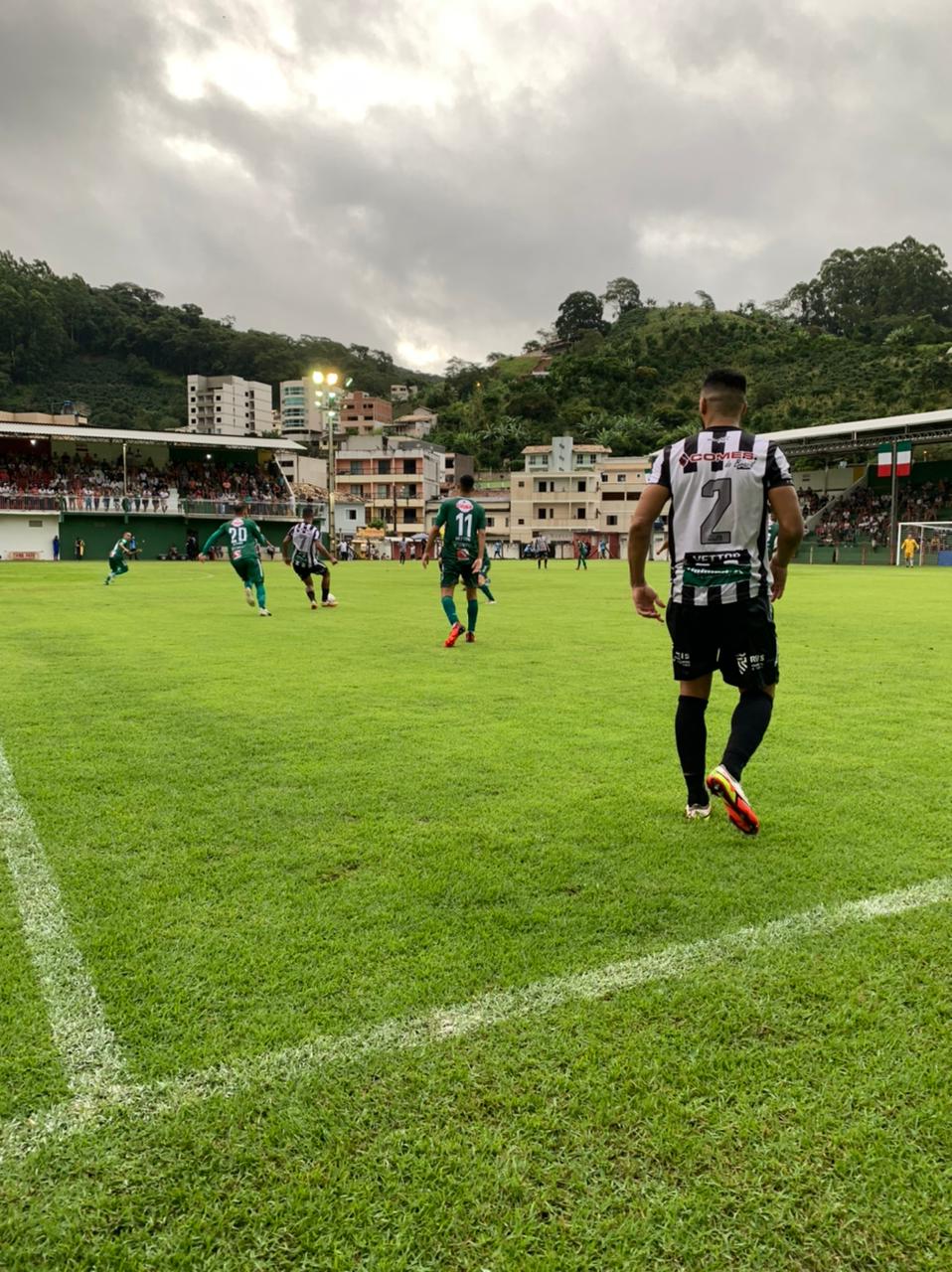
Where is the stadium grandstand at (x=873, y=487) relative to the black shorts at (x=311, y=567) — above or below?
above

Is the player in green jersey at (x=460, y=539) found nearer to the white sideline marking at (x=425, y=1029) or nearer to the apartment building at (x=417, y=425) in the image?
the white sideline marking at (x=425, y=1029)

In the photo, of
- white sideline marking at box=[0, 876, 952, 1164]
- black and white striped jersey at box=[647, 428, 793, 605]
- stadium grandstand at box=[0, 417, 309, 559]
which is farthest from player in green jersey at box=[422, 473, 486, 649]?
stadium grandstand at box=[0, 417, 309, 559]

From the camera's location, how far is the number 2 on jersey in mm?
3709

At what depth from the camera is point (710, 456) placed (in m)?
3.74

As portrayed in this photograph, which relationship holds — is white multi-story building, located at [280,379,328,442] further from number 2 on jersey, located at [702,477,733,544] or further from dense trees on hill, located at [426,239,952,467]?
number 2 on jersey, located at [702,477,733,544]

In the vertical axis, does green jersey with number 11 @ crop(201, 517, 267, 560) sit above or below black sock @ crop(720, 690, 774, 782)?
above

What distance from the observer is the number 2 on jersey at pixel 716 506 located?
371cm

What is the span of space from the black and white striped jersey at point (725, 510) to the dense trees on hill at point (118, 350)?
104402 mm

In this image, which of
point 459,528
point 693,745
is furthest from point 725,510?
point 459,528

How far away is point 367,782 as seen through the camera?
442 cm

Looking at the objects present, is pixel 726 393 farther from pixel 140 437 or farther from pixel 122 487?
pixel 122 487

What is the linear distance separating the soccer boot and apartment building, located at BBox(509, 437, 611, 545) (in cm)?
7280

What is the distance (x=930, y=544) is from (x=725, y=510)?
46429 mm

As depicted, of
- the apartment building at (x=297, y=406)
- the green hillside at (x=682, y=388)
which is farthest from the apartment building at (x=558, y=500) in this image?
the apartment building at (x=297, y=406)
